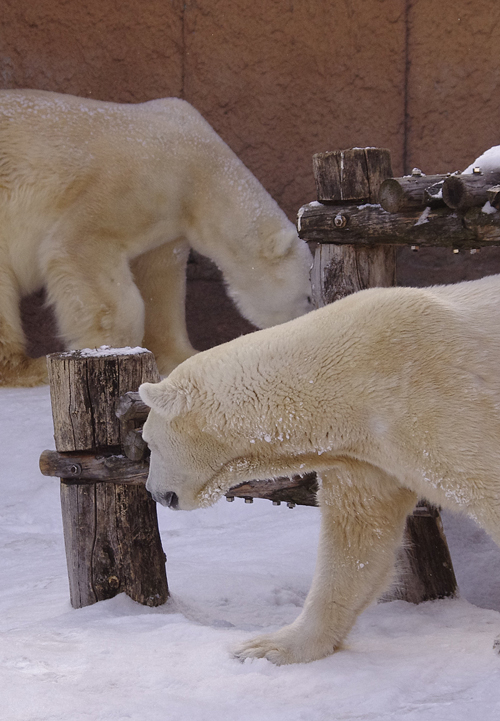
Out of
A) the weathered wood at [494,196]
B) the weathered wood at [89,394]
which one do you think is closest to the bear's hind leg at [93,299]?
the weathered wood at [89,394]

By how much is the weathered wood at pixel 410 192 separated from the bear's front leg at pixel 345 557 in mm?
978

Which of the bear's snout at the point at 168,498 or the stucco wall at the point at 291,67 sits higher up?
the stucco wall at the point at 291,67

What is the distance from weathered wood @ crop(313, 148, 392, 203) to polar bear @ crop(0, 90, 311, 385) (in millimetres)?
2056

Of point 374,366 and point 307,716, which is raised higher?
point 374,366

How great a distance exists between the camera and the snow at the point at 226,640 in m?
1.81

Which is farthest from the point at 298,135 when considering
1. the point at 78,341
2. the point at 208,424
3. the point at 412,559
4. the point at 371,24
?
the point at 208,424

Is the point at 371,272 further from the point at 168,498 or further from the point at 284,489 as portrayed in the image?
the point at 168,498

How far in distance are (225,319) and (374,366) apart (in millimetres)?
4338

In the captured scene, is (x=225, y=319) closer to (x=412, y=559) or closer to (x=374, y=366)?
(x=412, y=559)

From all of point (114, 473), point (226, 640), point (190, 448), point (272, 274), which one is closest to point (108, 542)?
point (114, 473)

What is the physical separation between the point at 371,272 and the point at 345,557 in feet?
3.87

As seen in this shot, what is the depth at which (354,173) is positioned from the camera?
3.00 metres

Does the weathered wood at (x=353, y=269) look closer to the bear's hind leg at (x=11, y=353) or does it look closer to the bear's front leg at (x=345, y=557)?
the bear's front leg at (x=345, y=557)

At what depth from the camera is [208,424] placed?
2.09 meters
